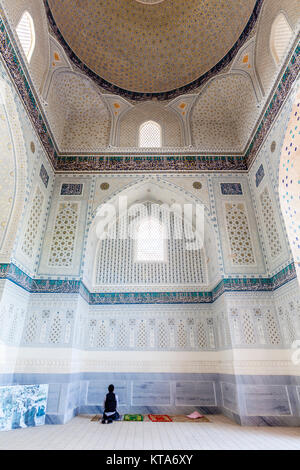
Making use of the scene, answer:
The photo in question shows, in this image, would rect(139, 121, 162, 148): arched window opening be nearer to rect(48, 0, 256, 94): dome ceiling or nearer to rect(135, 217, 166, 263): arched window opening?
rect(48, 0, 256, 94): dome ceiling

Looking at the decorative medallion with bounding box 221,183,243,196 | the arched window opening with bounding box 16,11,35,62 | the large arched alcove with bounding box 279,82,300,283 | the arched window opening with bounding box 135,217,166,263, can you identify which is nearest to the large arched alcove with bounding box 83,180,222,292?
the arched window opening with bounding box 135,217,166,263

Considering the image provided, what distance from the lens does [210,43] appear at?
6152mm

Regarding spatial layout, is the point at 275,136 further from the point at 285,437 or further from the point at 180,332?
the point at 285,437

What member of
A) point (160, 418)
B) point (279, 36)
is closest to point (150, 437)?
point (160, 418)

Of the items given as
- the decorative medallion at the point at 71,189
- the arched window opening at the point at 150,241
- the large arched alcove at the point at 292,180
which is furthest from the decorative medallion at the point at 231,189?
the decorative medallion at the point at 71,189

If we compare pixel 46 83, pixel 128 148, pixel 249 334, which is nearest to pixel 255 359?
pixel 249 334

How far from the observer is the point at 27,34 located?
478 centimetres

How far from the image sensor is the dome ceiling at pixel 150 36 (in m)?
5.80

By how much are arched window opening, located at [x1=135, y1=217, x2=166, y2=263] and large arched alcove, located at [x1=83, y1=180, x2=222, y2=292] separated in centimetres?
12

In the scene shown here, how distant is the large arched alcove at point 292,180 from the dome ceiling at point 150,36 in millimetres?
3009

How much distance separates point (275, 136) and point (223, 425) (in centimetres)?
473

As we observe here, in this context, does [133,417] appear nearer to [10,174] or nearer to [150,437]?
[150,437]

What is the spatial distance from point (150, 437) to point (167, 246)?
364 centimetres

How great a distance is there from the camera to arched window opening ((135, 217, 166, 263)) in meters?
6.00
